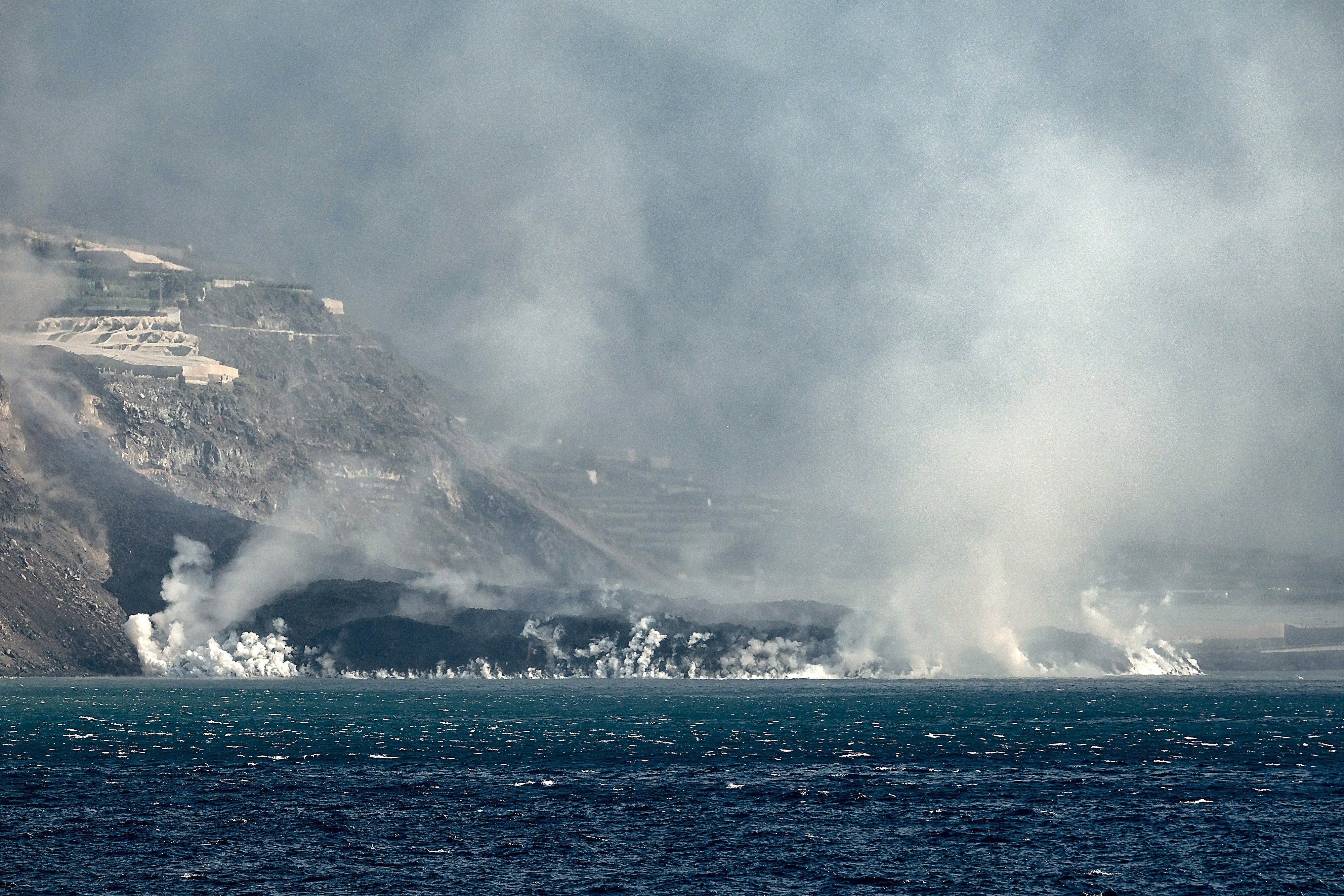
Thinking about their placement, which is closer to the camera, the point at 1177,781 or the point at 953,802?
the point at 953,802

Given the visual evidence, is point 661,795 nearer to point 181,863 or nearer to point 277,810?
Result: point 277,810

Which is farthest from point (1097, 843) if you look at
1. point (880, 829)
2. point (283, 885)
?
point (283, 885)

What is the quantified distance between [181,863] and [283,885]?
14.2 m

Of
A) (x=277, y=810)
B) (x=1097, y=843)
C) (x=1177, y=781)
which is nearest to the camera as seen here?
(x=1097, y=843)

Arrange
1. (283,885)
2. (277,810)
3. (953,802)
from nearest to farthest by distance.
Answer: (283,885)
(277,810)
(953,802)

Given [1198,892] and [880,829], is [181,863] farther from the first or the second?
[1198,892]

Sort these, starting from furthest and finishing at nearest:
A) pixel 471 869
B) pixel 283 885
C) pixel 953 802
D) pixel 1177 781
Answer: pixel 1177 781 → pixel 953 802 → pixel 471 869 → pixel 283 885

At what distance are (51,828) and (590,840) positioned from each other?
50758 mm

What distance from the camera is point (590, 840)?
133 meters

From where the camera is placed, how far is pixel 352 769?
627ft

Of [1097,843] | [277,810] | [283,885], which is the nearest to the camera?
[283,885]

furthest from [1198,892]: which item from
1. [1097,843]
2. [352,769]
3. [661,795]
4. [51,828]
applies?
[352,769]

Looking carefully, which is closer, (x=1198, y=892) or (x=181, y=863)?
(x=1198, y=892)

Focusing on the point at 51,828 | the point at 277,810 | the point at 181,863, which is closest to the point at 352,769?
the point at 277,810
